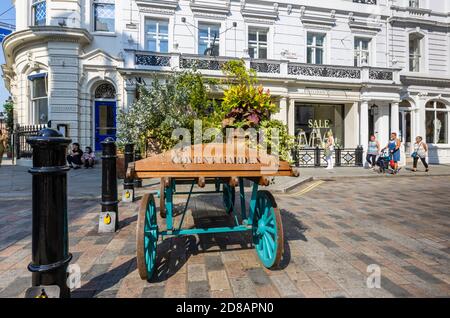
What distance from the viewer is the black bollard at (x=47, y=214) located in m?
2.03

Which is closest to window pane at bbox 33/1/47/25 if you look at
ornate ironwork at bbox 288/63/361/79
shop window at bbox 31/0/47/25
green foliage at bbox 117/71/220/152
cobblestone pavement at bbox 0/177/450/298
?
shop window at bbox 31/0/47/25

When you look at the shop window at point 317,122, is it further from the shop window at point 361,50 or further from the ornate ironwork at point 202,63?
the ornate ironwork at point 202,63

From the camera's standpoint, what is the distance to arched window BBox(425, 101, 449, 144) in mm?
19245

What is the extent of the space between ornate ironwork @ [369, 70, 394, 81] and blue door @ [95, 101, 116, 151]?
1449 cm

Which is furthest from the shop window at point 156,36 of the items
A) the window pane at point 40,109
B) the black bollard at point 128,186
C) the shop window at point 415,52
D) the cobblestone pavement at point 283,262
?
the shop window at point 415,52

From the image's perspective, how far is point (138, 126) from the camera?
9719 millimetres

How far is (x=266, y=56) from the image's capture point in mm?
16750

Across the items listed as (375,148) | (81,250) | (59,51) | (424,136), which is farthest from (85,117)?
(424,136)

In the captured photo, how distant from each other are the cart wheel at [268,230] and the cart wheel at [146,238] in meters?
1.12

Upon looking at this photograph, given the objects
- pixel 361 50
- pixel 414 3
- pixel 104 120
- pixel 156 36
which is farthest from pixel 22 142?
pixel 414 3

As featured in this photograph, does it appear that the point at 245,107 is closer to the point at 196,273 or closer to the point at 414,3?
the point at 196,273

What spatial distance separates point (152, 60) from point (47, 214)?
13.0 meters
